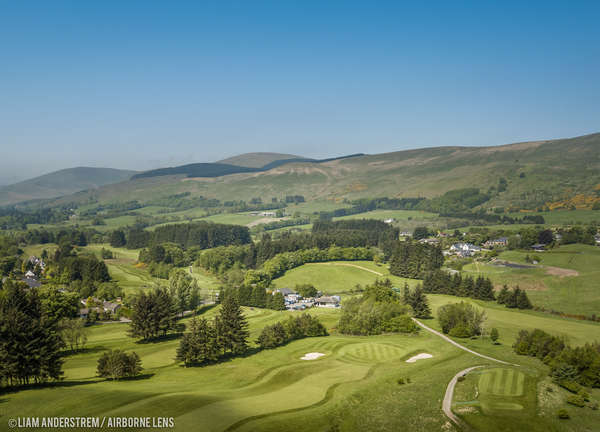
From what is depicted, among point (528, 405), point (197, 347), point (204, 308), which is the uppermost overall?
point (197, 347)

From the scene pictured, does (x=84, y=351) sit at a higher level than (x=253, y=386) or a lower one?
lower

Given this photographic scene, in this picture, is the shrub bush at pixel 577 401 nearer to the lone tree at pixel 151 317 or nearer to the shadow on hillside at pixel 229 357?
the shadow on hillside at pixel 229 357

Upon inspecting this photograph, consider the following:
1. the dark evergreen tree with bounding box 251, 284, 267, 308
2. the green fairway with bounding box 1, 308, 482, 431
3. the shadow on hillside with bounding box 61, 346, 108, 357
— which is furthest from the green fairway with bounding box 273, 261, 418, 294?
the shadow on hillside with bounding box 61, 346, 108, 357

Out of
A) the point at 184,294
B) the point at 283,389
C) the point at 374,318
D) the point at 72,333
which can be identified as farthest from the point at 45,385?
the point at 184,294

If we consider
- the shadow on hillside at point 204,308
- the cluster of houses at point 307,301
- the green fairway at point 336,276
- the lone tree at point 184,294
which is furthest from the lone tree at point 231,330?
the green fairway at point 336,276

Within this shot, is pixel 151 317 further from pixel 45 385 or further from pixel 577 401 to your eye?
pixel 577 401

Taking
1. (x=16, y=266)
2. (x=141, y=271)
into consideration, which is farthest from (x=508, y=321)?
(x=16, y=266)

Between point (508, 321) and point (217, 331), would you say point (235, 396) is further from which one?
point (508, 321)
